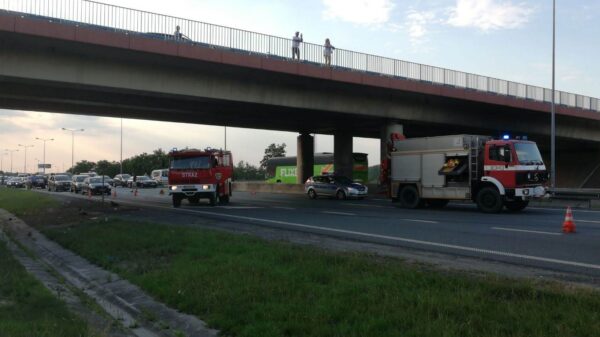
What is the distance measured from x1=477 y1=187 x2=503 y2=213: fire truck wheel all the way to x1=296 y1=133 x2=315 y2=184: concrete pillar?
24.1 metres

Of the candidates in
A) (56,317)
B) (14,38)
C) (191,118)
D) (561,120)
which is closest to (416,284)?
(56,317)

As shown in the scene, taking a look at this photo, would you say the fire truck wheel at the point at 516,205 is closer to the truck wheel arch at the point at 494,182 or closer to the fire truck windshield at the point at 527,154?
the truck wheel arch at the point at 494,182

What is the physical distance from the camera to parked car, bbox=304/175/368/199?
108ft

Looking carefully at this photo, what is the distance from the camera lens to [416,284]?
6949mm

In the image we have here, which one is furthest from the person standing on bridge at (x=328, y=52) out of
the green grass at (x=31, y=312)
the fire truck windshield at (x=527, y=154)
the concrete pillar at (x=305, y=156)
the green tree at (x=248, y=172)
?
the green tree at (x=248, y=172)

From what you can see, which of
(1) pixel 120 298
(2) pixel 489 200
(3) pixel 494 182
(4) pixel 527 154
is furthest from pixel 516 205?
(1) pixel 120 298

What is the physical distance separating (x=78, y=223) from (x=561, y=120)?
35.3 m

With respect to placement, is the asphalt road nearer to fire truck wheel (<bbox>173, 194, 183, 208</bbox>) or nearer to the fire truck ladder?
the fire truck ladder

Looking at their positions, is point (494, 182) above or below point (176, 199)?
above

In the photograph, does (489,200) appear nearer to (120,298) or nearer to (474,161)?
(474,161)

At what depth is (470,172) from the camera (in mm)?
21656

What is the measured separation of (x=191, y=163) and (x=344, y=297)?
2021 centimetres

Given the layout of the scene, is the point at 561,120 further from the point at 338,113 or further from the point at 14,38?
the point at 14,38

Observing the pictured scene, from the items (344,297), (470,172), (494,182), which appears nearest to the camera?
(344,297)
